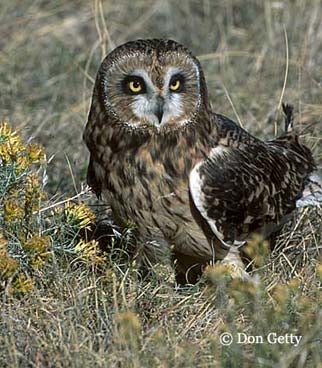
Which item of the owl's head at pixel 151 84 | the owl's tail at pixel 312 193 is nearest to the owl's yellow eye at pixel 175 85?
the owl's head at pixel 151 84

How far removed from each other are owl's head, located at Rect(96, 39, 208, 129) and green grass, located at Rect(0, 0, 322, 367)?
0.48 m

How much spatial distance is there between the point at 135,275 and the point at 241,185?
617 mm

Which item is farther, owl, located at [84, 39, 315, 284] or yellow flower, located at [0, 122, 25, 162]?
owl, located at [84, 39, 315, 284]

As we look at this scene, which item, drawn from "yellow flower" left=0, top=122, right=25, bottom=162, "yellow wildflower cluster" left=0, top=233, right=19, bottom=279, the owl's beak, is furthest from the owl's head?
"yellow wildflower cluster" left=0, top=233, right=19, bottom=279

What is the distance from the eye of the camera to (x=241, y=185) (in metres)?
4.63

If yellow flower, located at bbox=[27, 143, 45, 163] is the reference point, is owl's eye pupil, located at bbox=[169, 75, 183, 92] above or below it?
above

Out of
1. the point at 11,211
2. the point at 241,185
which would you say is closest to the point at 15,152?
the point at 11,211

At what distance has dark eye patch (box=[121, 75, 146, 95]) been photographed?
4340 millimetres

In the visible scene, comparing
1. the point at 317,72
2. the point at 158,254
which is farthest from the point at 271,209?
the point at 317,72

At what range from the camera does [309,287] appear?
430 cm

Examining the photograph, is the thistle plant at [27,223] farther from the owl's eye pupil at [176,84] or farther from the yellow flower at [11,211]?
the owl's eye pupil at [176,84]

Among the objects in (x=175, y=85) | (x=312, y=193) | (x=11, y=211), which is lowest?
(x=312, y=193)

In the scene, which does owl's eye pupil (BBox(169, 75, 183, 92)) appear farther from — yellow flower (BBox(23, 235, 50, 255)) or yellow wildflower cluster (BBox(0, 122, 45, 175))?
yellow flower (BBox(23, 235, 50, 255))

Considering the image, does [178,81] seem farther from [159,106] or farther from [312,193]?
[312,193]
